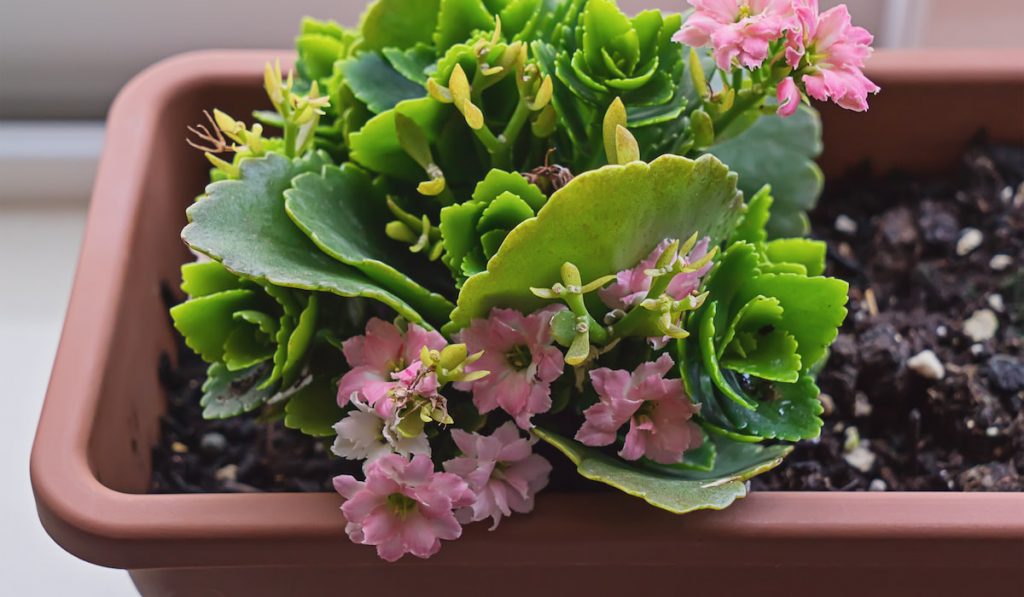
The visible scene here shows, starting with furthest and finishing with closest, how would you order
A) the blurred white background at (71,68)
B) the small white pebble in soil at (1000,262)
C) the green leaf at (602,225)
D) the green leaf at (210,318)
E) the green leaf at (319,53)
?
the blurred white background at (71,68) → the small white pebble in soil at (1000,262) → the green leaf at (319,53) → the green leaf at (210,318) → the green leaf at (602,225)

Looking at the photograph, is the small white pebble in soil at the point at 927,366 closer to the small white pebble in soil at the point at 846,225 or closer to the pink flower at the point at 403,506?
the small white pebble in soil at the point at 846,225

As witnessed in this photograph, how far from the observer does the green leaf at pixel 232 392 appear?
2.29ft

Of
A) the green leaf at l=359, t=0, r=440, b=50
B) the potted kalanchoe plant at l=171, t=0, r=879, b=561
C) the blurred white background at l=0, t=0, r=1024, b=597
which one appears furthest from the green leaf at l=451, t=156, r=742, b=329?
the blurred white background at l=0, t=0, r=1024, b=597

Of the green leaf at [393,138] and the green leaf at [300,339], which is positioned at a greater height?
the green leaf at [393,138]

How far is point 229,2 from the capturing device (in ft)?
3.59

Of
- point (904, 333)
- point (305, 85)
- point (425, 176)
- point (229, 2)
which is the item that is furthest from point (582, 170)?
point (229, 2)

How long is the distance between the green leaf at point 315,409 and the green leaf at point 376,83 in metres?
0.17

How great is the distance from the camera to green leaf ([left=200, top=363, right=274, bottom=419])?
0.70 meters

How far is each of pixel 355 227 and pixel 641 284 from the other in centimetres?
19

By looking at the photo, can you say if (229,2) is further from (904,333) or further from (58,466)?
(904,333)

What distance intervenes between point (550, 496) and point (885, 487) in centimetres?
28

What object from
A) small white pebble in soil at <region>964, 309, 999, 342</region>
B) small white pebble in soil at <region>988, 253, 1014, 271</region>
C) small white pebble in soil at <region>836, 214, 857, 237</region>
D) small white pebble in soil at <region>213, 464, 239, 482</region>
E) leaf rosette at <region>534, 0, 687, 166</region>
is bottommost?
small white pebble in soil at <region>213, 464, 239, 482</region>

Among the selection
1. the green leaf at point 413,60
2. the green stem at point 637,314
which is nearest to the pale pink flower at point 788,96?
the green stem at point 637,314

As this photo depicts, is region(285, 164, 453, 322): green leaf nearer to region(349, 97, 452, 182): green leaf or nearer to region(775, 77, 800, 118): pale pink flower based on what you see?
region(349, 97, 452, 182): green leaf
